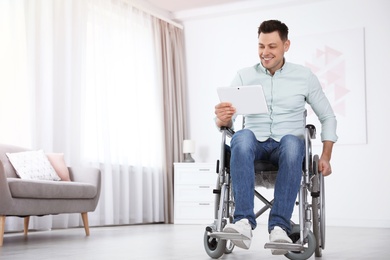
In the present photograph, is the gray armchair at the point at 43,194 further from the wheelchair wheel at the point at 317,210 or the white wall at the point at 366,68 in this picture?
the white wall at the point at 366,68

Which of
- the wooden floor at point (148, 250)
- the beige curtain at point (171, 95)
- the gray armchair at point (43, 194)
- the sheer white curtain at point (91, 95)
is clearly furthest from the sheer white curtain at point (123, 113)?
the wooden floor at point (148, 250)

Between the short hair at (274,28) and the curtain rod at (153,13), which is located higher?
the curtain rod at (153,13)

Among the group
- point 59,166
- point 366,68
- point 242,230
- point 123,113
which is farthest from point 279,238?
point 366,68

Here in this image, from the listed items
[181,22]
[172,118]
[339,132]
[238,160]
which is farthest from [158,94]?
[238,160]

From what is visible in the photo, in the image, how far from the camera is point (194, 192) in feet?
19.4

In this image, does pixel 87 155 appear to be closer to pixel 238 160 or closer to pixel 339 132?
pixel 339 132

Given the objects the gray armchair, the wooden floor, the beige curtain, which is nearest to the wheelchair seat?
the wooden floor

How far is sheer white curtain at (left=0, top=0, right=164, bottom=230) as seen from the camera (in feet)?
14.7

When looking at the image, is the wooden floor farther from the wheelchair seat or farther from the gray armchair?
the wheelchair seat

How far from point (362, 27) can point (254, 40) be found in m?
1.21

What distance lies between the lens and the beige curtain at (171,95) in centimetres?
629

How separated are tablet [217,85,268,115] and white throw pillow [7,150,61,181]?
207 cm

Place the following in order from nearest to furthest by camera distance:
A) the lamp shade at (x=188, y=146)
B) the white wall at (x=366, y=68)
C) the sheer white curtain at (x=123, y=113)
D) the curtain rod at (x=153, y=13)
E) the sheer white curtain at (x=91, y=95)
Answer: the sheer white curtain at (x=91, y=95) < the sheer white curtain at (x=123, y=113) < the white wall at (x=366, y=68) < the curtain rod at (x=153, y=13) < the lamp shade at (x=188, y=146)

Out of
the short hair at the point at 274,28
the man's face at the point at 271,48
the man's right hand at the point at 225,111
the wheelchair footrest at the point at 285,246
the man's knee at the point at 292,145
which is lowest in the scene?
the wheelchair footrest at the point at 285,246
